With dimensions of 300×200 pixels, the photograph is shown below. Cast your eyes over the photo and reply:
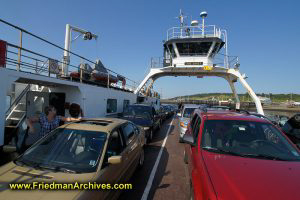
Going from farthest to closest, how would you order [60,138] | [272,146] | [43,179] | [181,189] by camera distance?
[181,189], [60,138], [272,146], [43,179]

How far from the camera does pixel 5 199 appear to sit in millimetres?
1843

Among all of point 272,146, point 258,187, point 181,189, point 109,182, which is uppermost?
point 272,146

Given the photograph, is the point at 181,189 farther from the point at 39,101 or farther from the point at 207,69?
the point at 207,69

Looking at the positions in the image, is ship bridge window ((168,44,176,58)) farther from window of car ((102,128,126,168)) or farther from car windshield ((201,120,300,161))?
window of car ((102,128,126,168))

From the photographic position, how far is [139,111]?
8.98 metres

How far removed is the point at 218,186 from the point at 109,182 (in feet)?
5.27

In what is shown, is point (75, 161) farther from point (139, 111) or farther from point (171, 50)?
point (171, 50)

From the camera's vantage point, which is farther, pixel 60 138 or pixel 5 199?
pixel 60 138

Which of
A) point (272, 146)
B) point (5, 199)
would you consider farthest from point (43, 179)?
point (272, 146)

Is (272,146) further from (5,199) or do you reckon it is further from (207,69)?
(207,69)

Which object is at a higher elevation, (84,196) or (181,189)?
(84,196)

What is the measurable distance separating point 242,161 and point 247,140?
0.79 m

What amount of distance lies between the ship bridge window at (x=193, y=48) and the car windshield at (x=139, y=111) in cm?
1178

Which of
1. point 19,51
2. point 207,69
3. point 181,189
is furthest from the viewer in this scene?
point 207,69
